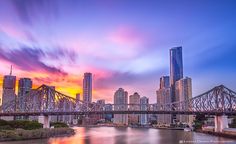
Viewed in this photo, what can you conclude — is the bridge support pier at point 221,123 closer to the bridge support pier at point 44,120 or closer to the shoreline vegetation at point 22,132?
the shoreline vegetation at point 22,132

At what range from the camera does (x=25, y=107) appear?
376 ft

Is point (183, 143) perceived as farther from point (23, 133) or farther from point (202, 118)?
point (202, 118)

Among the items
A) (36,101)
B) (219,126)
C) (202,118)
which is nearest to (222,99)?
(219,126)

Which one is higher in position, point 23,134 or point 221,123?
point 221,123

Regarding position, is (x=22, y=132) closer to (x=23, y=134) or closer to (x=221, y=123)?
(x=23, y=134)

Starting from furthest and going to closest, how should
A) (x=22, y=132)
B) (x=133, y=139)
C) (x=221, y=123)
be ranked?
(x=221, y=123) < (x=133, y=139) < (x=22, y=132)

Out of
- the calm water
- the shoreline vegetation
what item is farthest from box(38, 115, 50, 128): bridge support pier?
the calm water

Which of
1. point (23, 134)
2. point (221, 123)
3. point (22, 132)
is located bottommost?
point (23, 134)

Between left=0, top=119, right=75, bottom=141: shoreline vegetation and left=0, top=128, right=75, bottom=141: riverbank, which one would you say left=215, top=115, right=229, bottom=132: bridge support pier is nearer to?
left=0, top=119, right=75, bottom=141: shoreline vegetation

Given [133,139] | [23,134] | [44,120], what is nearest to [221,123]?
[133,139]

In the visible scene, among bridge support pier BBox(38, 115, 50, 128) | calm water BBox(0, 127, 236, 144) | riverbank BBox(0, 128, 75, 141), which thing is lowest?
calm water BBox(0, 127, 236, 144)

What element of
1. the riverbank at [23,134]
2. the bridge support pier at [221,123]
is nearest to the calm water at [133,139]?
the riverbank at [23,134]

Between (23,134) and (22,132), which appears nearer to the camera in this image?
(23,134)

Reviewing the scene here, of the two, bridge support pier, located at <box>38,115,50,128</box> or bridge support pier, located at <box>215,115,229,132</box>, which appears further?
bridge support pier, located at <box>38,115,50,128</box>
